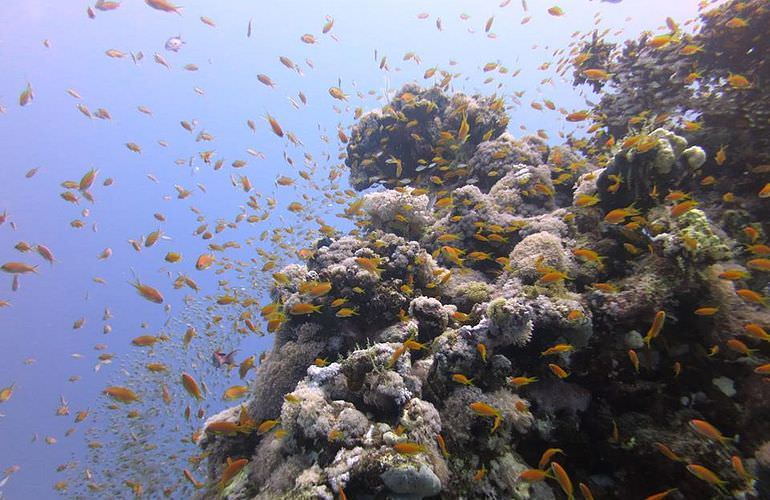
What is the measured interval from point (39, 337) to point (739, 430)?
100661mm

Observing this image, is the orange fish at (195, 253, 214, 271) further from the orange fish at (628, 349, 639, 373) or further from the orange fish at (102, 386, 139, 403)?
the orange fish at (628, 349, 639, 373)

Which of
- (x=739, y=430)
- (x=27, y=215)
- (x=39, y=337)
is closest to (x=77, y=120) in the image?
(x=27, y=215)

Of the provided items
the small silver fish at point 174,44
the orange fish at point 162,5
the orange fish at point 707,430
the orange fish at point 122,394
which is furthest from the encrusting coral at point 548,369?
the small silver fish at point 174,44

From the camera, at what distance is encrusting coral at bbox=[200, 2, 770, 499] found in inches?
152

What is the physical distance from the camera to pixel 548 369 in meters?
4.62

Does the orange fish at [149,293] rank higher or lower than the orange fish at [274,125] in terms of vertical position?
lower

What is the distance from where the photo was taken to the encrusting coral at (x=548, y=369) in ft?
12.6

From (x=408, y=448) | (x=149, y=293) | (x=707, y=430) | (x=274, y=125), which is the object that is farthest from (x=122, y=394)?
(x=707, y=430)

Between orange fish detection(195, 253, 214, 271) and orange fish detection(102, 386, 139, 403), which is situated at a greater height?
orange fish detection(195, 253, 214, 271)

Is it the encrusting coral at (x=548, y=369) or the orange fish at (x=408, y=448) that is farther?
the encrusting coral at (x=548, y=369)

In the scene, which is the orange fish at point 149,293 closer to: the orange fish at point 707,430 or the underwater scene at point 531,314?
the underwater scene at point 531,314

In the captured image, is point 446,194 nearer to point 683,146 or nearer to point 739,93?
point 683,146

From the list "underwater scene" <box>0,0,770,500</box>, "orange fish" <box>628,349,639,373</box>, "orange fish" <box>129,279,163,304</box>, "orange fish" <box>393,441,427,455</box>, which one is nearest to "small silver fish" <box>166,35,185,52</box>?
"underwater scene" <box>0,0,770,500</box>

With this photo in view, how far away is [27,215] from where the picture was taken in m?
86.8
